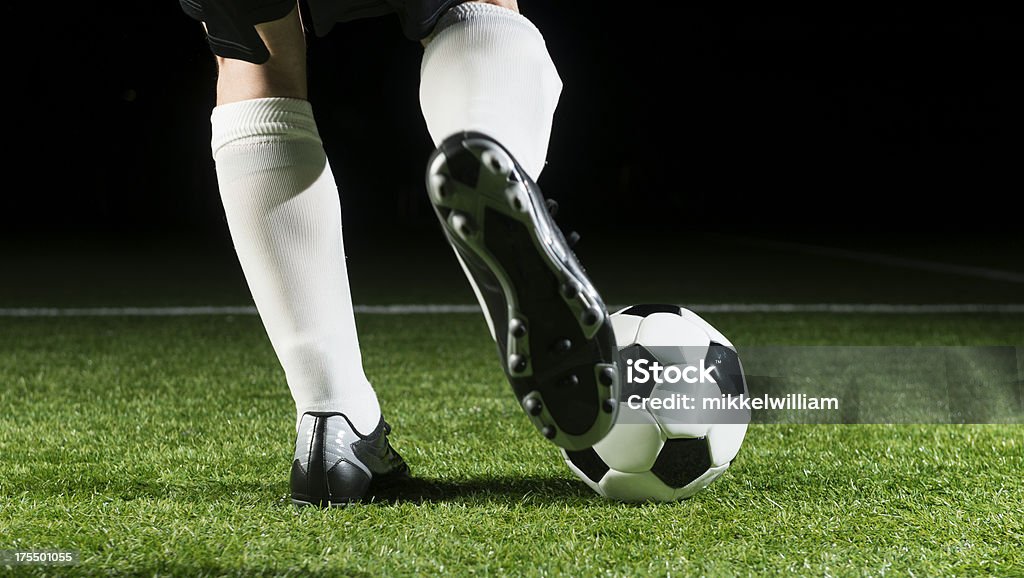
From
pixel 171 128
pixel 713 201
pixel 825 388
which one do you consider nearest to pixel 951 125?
pixel 713 201

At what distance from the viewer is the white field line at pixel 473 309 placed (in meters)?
5.01

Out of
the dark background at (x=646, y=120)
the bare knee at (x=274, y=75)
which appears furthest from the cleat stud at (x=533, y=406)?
the dark background at (x=646, y=120)

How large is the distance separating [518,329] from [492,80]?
1.00ft

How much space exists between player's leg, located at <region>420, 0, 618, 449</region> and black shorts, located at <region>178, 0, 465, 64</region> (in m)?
0.09

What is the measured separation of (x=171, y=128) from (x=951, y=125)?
20.6m

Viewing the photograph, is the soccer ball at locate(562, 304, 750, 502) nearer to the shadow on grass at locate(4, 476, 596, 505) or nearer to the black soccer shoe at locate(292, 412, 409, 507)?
the shadow on grass at locate(4, 476, 596, 505)

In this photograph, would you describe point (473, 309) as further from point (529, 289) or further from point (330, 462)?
point (529, 289)

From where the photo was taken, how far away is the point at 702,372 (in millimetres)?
1701

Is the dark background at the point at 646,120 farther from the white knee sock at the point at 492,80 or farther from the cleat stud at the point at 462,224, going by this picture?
the cleat stud at the point at 462,224

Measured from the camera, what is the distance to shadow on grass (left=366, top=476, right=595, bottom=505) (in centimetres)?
162

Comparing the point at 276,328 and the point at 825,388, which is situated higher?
the point at 276,328

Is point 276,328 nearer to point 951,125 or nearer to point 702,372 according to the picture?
point 702,372

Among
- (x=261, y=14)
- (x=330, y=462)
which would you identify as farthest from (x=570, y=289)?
(x=330, y=462)

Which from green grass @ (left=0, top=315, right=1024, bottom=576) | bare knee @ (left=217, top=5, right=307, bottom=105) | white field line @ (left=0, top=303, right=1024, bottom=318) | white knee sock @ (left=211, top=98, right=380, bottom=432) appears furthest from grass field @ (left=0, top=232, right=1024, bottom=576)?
white field line @ (left=0, top=303, right=1024, bottom=318)
